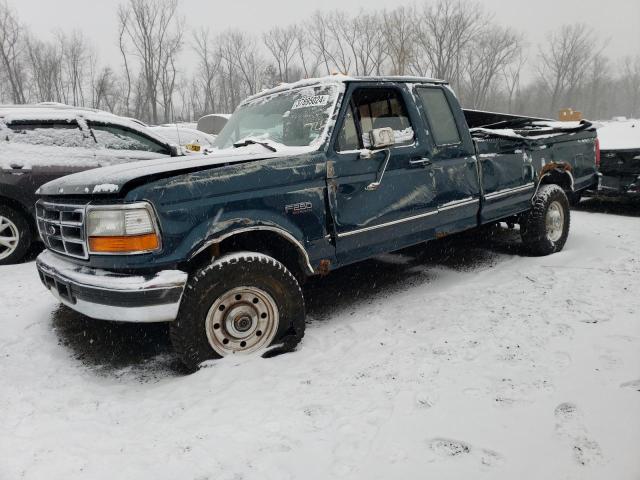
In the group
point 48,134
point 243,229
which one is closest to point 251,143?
point 243,229

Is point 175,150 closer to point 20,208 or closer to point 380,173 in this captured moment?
point 20,208

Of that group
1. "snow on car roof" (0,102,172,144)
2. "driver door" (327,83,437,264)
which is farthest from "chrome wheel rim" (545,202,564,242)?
"snow on car roof" (0,102,172,144)

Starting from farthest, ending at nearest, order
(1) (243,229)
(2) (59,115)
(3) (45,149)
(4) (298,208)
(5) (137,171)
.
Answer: (2) (59,115) → (3) (45,149) → (4) (298,208) → (1) (243,229) → (5) (137,171)

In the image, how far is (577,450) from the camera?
2.06m

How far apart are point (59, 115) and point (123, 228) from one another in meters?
4.13

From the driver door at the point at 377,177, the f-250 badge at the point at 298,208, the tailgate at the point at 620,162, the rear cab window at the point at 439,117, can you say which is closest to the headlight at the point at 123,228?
the f-250 badge at the point at 298,208

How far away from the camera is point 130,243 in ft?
8.67

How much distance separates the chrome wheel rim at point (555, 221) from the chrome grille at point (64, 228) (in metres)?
4.84

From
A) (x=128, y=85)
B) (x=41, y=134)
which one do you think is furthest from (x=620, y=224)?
(x=128, y=85)

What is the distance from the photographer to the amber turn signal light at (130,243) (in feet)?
8.66

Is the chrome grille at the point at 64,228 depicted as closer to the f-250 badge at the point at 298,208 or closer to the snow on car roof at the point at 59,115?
the f-250 badge at the point at 298,208

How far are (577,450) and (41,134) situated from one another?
627 centimetres

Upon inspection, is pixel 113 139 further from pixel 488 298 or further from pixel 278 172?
pixel 488 298

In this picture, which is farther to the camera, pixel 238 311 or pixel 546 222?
pixel 546 222
